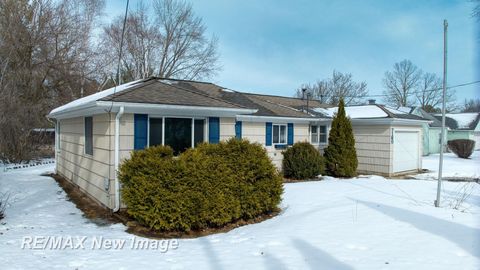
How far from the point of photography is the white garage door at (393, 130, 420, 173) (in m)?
14.9

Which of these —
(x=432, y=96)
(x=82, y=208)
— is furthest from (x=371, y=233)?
(x=432, y=96)

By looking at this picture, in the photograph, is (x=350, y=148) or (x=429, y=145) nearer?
(x=350, y=148)

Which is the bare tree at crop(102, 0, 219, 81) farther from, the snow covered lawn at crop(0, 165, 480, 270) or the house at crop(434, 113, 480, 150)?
the snow covered lawn at crop(0, 165, 480, 270)

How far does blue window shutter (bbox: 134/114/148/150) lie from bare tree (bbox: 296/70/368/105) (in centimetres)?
3791

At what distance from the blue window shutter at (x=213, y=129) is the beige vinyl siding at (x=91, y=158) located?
242 centimetres

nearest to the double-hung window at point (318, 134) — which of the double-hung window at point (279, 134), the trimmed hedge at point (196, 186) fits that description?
the double-hung window at point (279, 134)

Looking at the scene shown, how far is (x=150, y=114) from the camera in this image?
25.6 ft

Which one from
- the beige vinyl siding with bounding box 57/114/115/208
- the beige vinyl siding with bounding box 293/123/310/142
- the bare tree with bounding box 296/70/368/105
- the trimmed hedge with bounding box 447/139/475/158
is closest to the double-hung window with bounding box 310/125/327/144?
the beige vinyl siding with bounding box 293/123/310/142

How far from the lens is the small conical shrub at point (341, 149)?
1329 cm

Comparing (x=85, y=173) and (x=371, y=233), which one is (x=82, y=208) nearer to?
(x=85, y=173)

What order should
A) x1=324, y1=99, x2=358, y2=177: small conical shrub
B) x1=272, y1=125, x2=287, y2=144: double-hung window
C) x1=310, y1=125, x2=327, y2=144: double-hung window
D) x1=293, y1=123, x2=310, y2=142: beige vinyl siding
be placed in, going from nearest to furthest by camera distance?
x1=324, y1=99, x2=358, y2=177: small conical shrub
x1=272, y1=125, x2=287, y2=144: double-hung window
x1=293, y1=123, x2=310, y2=142: beige vinyl siding
x1=310, y1=125, x2=327, y2=144: double-hung window

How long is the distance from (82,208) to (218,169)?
12.6 feet

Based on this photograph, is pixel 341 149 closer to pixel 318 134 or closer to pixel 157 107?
pixel 318 134

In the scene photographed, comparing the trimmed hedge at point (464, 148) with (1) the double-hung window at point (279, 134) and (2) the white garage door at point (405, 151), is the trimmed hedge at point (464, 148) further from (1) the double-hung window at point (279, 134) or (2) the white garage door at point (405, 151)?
(1) the double-hung window at point (279, 134)
